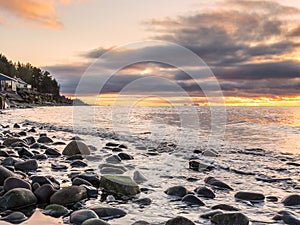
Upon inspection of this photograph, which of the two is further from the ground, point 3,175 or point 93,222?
point 3,175

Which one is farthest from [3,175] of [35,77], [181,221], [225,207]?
[35,77]

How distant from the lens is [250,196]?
5.74m

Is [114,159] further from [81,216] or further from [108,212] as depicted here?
[81,216]

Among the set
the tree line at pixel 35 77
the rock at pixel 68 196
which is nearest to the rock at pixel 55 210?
the rock at pixel 68 196

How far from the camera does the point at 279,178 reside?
25.2 ft

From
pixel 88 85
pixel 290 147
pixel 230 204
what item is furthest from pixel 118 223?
pixel 290 147

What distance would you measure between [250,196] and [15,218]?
3829 millimetres

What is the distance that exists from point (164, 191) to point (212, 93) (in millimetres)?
5311

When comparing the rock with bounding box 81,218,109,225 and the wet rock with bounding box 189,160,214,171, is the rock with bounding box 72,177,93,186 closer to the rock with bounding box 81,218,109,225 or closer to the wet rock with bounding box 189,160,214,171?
the rock with bounding box 81,218,109,225

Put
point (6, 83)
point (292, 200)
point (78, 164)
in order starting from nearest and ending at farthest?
point (292, 200) → point (78, 164) → point (6, 83)

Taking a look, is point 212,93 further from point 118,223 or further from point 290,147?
point 118,223

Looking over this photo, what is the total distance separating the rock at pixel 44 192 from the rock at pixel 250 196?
3.20 meters

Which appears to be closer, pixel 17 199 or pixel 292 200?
pixel 17 199

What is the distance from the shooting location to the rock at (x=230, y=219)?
14.3 ft
